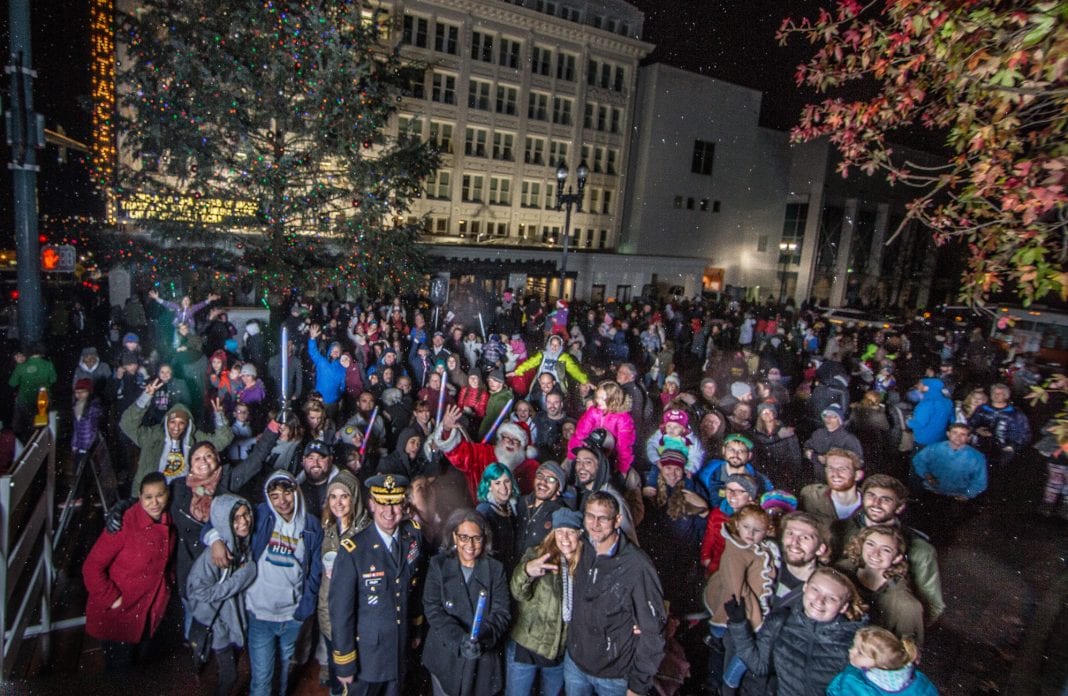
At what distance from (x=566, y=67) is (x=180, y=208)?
28.8 m

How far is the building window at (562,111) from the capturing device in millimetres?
37656

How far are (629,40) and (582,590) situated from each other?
4134 centimetres

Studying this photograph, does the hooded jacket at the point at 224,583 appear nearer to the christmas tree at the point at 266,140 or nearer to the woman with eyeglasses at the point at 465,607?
the woman with eyeglasses at the point at 465,607

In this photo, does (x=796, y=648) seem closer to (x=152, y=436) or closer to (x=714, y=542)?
(x=714, y=542)

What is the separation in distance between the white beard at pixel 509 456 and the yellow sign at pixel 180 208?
1233 centimetres

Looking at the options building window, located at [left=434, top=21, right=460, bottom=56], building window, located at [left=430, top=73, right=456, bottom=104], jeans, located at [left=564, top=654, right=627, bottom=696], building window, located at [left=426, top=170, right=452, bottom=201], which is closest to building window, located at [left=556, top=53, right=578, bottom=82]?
building window, located at [left=434, top=21, right=460, bottom=56]

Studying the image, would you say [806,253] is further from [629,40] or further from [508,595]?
[508,595]

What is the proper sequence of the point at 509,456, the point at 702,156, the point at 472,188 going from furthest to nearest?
1. the point at 702,156
2. the point at 472,188
3. the point at 509,456

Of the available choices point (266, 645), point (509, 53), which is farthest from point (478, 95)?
point (266, 645)

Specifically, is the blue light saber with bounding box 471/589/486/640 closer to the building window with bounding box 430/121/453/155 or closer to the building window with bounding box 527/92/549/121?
the building window with bounding box 430/121/453/155

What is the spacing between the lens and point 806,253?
43.8 metres

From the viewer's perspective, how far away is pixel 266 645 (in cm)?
412

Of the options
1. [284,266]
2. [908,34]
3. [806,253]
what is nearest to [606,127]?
[806,253]

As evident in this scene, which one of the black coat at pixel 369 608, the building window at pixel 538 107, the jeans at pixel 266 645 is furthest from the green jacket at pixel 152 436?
the building window at pixel 538 107
